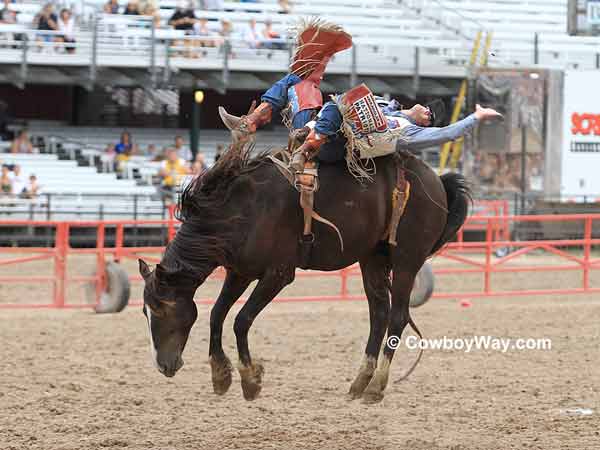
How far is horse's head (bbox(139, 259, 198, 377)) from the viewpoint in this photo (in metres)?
6.40

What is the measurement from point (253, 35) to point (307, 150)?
15.0m

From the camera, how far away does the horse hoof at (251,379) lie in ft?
20.8

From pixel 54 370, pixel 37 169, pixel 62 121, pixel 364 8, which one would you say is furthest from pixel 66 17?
pixel 54 370

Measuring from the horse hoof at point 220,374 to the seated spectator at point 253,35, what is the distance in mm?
15061

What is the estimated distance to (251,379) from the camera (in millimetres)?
6352

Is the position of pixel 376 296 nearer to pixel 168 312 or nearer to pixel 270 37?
pixel 168 312

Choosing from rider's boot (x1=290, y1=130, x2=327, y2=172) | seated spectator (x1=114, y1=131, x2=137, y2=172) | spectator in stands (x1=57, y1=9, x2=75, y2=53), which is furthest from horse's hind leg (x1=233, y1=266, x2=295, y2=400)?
seated spectator (x1=114, y1=131, x2=137, y2=172)

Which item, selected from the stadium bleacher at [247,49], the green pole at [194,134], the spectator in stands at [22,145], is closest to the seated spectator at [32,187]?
the stadium bleacher at [247,49]

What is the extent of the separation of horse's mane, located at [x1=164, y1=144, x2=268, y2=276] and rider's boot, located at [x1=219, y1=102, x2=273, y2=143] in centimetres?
7

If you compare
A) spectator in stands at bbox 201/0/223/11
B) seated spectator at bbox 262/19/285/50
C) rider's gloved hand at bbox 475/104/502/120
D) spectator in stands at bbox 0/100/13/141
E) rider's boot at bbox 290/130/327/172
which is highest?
spectator in stands at bbox 201/0/223/11

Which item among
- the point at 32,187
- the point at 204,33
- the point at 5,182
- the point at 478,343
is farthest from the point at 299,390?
the point at 204,33

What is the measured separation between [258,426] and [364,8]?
17657mm

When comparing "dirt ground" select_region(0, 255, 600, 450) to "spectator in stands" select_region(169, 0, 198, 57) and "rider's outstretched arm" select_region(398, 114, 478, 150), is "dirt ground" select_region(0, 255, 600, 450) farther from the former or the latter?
"spectator in stands" select_region(169, 0, 198, 57)

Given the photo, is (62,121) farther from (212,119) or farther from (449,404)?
(449,404)
